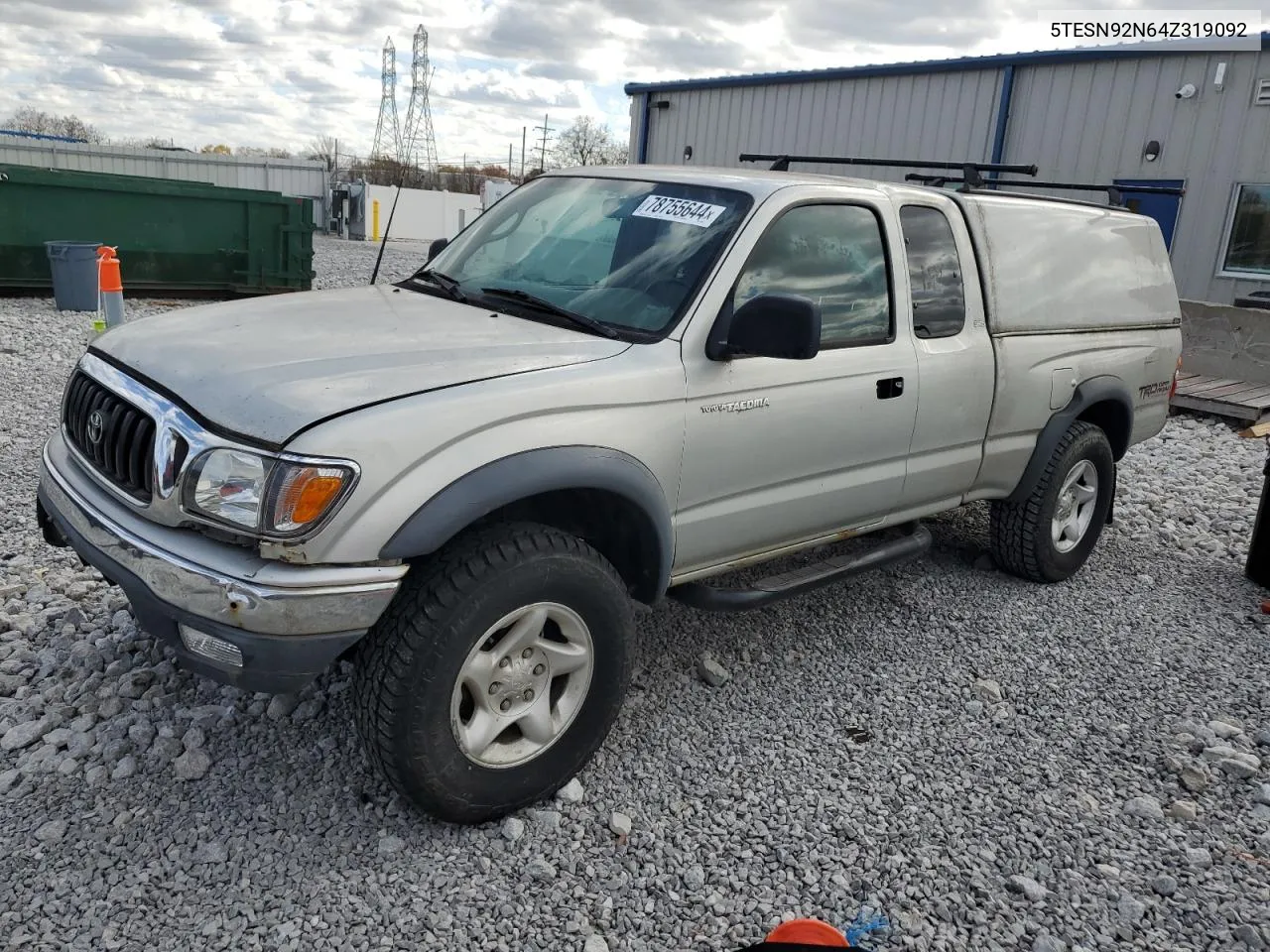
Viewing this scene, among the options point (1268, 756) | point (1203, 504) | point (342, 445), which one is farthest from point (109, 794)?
point (1203, 504)

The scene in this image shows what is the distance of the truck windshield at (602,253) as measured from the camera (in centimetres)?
336

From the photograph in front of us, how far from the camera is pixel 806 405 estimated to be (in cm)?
356

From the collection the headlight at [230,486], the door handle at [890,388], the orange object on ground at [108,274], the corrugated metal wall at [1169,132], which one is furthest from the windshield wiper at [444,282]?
the corrugated metal wall at [1169,132]

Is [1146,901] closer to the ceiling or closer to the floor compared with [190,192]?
closer to the floor

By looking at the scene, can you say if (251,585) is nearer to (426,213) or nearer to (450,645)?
(450,645)

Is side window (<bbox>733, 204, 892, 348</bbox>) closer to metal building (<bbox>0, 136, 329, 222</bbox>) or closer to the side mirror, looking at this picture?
the side mirror

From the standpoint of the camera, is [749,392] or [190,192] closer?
[749,392]

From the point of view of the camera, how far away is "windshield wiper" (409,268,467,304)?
3.70 m

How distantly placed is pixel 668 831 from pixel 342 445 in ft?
4.95

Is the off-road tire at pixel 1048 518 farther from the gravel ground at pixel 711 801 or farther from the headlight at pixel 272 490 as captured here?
the headlight at pixel 272 490

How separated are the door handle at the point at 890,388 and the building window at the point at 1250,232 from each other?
11.0 meters

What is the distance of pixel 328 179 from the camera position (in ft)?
114

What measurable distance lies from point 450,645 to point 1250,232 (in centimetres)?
1314

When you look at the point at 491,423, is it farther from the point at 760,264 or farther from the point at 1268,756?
the point at 1268,756
